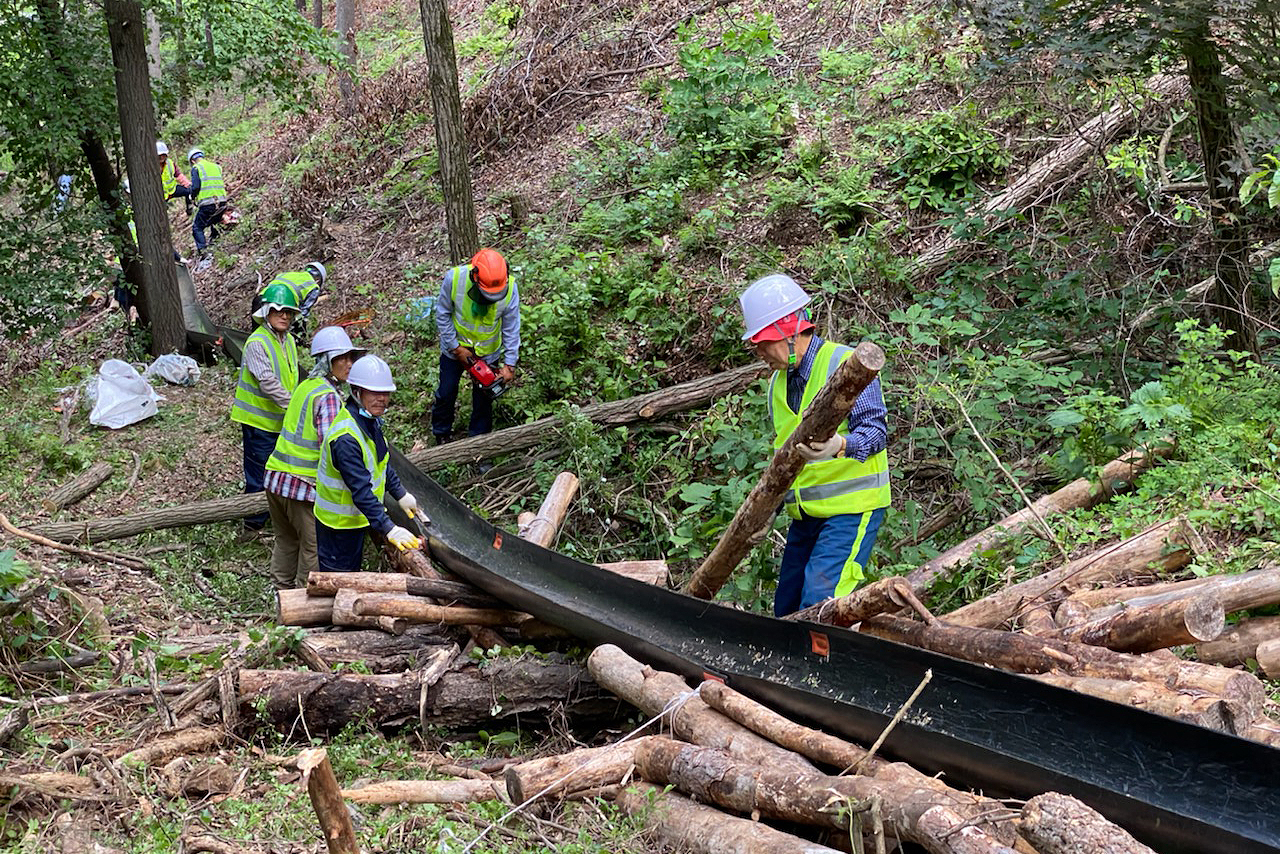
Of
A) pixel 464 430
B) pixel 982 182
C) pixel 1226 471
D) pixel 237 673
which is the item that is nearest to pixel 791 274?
pixel 982 182

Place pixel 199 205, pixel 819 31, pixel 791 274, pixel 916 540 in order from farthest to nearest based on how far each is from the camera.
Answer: pixel 199 205, pixel 819 31, pixel 791 274, pixel 916 540

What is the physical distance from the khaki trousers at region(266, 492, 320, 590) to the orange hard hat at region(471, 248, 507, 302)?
7.69 ft

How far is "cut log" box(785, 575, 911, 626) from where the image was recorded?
3.92m

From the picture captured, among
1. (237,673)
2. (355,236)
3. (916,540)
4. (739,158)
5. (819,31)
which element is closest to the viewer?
(237,673)

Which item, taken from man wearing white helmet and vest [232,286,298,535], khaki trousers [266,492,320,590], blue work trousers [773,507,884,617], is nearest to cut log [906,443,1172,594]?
blue work trousers [773,507,884,617]

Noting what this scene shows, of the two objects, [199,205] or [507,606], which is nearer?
[507,606]

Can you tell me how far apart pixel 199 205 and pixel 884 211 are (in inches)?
460

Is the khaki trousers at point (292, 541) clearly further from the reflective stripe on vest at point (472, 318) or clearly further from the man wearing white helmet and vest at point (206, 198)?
the man wearing white helmet and vest at point (206, 198)

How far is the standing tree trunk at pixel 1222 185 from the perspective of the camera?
19.6 feet

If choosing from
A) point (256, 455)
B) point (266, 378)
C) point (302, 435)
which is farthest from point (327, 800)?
A: point (256, 455)

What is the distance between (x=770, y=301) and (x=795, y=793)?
2239 mm

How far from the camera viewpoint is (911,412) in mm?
7141

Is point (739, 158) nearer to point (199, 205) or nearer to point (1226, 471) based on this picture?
point (1226, 471)

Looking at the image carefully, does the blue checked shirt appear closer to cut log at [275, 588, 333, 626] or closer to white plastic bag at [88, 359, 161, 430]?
cut log at [275, 588, 333, 626]
